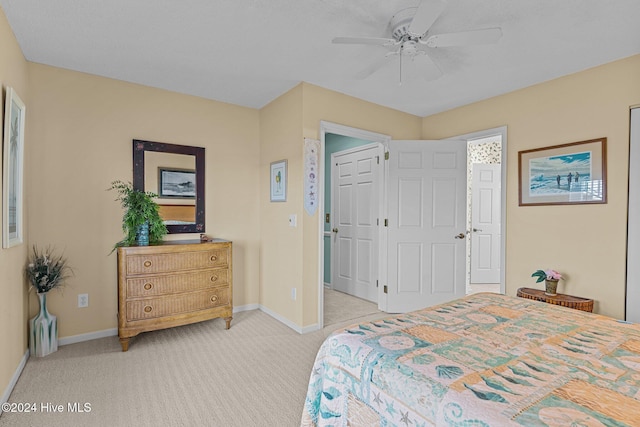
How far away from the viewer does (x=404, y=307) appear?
3.86 metres

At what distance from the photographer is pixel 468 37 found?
1.87m

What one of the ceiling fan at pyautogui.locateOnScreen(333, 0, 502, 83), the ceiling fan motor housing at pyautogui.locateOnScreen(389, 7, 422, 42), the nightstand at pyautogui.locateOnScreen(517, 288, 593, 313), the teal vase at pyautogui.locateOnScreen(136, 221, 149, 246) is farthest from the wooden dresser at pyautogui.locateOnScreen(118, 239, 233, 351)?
the nightstand at pyautogui.locateOnScreen(517, 288, 593, 313)

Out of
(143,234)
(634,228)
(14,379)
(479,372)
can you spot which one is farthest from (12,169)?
(634,228)

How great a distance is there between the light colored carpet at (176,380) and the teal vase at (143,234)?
Answer: 3.05 feet

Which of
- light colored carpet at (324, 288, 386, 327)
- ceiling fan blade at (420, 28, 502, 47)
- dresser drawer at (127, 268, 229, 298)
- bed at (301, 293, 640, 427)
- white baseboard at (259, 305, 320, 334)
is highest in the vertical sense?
ceiling fan blade at (420, 28, 502, 47)

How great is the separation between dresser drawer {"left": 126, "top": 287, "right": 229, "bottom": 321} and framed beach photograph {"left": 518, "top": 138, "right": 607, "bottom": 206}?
328 centimetres

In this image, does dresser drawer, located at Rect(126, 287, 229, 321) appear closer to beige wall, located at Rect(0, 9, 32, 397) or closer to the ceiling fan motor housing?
beige wall, located at Rect(0, 9, 32, 397)

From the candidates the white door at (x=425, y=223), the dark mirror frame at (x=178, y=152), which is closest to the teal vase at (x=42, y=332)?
the dark mirror frame at (x=178, y=152)

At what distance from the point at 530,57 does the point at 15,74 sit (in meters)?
3.99

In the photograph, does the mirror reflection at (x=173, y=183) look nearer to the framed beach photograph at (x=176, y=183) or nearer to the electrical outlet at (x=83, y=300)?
the framed beach photograph at (x=176, y=183)

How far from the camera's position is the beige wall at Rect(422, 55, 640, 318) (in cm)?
263

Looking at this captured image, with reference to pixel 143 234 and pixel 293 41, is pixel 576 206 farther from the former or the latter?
pixel 143 234

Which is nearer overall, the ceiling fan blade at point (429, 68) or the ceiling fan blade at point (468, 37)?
the ceiling fan blade at point (468, 37)

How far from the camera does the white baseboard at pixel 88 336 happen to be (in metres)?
2.84
